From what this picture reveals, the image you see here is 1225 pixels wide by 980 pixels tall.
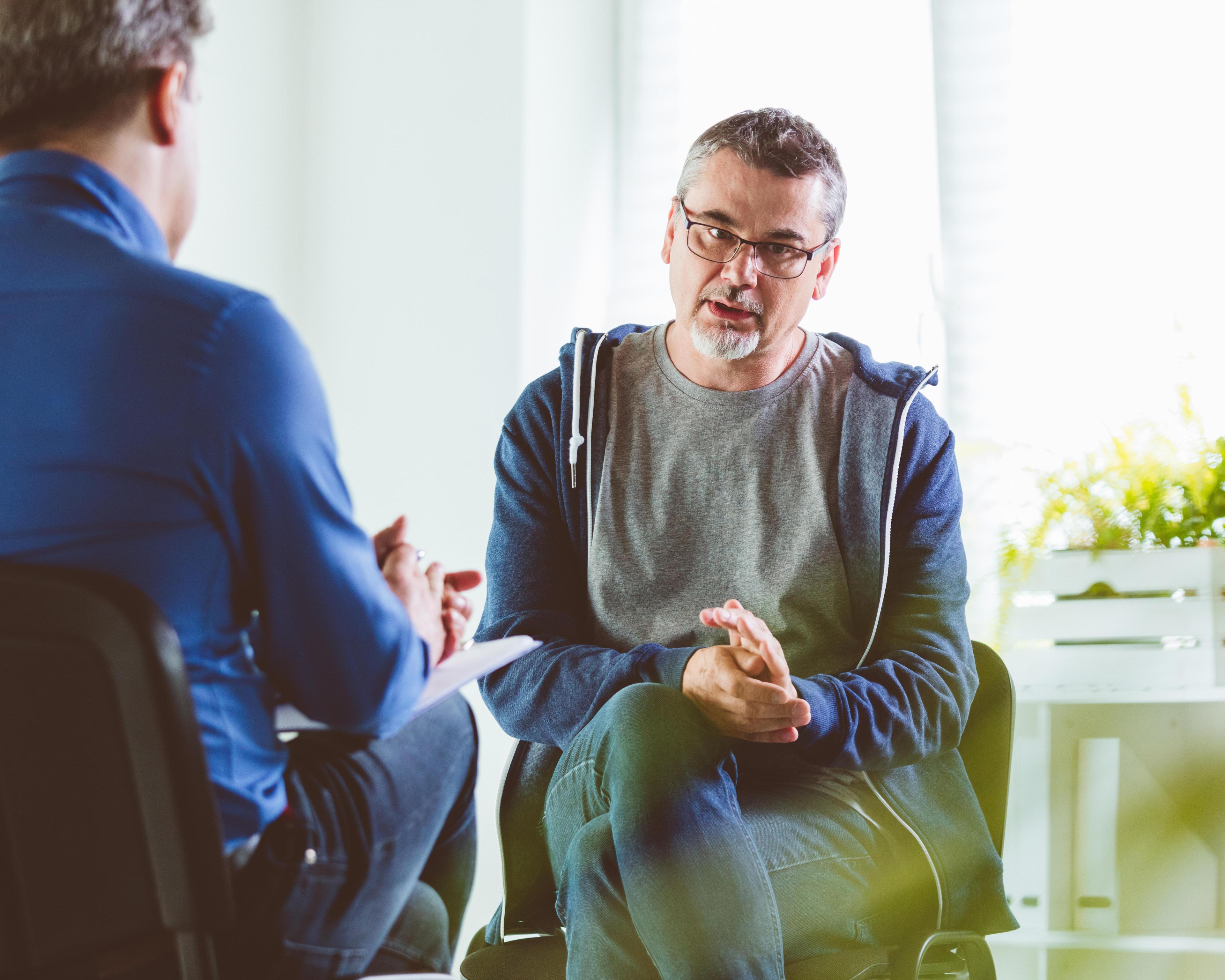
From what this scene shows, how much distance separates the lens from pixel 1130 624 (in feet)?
5.92

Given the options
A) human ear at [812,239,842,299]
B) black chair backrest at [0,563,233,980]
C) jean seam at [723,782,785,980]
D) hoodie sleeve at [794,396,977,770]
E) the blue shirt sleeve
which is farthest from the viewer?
human ear at [812,239,842,299]

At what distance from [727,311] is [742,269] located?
6cm

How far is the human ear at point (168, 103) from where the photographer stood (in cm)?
89

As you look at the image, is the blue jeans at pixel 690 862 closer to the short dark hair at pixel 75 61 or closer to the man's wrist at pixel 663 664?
the man's wrist at pixel 663 664

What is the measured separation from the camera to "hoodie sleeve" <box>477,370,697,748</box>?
1385 mm

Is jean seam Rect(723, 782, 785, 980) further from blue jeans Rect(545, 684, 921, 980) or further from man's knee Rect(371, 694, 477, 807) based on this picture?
man's knee Rect(371, 694, 477, 807)

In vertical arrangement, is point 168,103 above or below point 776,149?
below

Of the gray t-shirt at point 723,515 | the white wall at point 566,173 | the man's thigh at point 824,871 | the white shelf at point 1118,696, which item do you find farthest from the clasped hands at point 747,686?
the white wall at point 566,173

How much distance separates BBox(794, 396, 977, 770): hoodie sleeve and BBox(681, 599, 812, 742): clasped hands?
0.05 meters

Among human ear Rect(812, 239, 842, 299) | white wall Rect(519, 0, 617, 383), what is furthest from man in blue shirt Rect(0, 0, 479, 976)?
white wall Rect(519, 0, 617, 383)

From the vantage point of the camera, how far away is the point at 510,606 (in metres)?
1.54

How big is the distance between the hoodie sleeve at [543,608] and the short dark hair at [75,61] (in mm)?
822

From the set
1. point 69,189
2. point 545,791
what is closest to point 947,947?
point 545,791

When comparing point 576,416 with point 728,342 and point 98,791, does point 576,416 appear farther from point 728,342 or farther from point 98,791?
point 98,791
